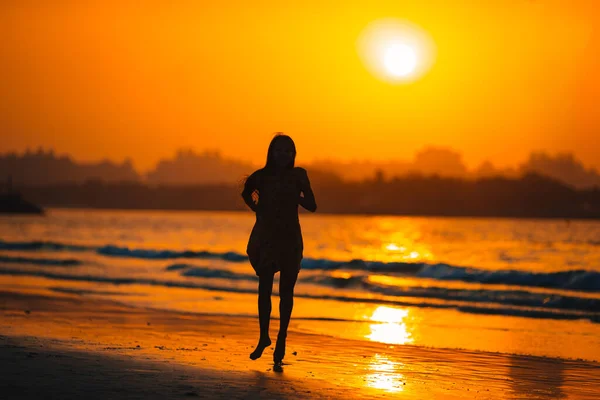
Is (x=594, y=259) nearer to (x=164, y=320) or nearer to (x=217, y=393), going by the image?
(x=164, y=320)

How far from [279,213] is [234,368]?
1587 millimetres

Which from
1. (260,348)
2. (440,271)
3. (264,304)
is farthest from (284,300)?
(440,271)

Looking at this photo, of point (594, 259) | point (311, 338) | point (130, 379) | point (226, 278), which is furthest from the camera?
point (594, 259)

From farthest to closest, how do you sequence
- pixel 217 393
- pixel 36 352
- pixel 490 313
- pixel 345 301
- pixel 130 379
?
pixel 345 301
pixel 490 313
pixel 36 352
pixel 130 379
pixel 217 393

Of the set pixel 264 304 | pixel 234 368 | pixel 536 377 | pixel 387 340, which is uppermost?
pixel 264 304

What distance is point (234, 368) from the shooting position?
9.09 metres

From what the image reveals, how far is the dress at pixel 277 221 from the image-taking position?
8.95m

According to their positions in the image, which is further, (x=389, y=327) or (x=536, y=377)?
(x=389, y=327)

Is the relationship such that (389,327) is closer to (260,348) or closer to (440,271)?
(260,348)

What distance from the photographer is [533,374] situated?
9.74m

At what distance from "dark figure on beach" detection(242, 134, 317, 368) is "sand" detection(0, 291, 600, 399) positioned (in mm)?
872

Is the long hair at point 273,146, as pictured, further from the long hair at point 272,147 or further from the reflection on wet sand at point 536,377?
the reflection on wet sand at point 536,377

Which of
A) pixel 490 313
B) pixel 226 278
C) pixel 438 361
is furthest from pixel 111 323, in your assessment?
pixel 226 278

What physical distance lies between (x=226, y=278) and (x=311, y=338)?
45.6ft
